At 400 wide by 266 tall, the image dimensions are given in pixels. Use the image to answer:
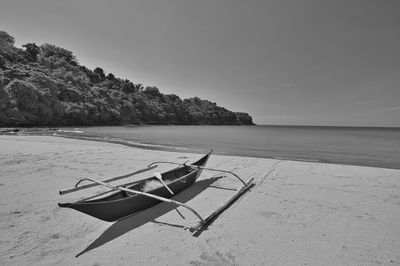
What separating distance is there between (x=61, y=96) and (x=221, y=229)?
222 ft

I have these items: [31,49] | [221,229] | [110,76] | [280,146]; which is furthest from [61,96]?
[221,229]

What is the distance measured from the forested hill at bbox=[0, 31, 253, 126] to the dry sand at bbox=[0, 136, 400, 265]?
47.0 meters

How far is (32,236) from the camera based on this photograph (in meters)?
3.46

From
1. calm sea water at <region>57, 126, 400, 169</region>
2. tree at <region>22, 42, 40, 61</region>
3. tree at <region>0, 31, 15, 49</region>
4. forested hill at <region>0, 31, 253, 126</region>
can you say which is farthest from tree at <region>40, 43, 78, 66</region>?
calm sea water at <region>57, 126, 400, 169</region>

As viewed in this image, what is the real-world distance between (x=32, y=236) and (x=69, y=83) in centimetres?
7812

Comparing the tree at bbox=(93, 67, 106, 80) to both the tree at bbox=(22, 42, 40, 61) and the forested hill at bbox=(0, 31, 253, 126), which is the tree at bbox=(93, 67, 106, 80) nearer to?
the forested hill at bbox=(0, 31, 253, 126)

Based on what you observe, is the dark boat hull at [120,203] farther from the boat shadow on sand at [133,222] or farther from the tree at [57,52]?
the tree at [57,52]

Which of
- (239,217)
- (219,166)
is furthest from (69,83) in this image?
(239,217)

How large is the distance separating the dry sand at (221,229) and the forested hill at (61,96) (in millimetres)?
47034

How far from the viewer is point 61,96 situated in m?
56.5

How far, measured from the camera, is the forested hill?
41.1 meters

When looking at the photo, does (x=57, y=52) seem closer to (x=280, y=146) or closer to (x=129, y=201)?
(x=280, y=146)

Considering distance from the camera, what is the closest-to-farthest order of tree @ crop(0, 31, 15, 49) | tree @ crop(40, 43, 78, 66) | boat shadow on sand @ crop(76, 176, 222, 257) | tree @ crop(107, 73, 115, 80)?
boat shadow on sand @ crop(76, 176, 222, 257) → tree @ crop(0, 31, 15, 49) → tree @ crop(40, 43, 78, 66) → tree @ crop(107, 73, 115, 80)

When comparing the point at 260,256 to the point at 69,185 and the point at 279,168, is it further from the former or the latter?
the point at 279,168
